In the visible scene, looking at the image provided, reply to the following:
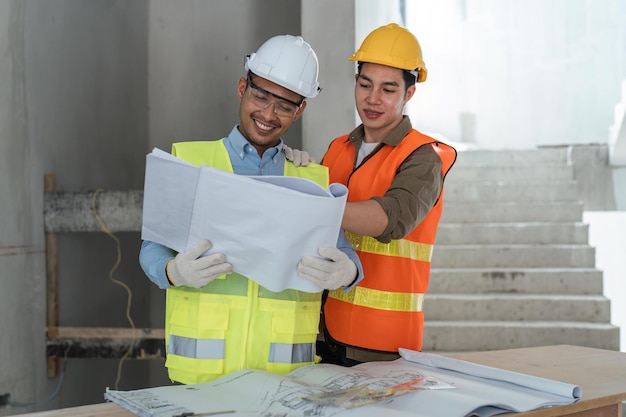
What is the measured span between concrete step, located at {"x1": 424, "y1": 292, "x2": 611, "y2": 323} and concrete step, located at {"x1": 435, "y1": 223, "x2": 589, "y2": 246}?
761 mm

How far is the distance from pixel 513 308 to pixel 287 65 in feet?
11.7

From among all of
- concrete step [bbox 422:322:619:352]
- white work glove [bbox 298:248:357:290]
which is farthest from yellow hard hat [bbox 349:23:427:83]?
concrete step [bbox 422:322:619:352]

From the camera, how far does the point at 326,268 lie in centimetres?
181

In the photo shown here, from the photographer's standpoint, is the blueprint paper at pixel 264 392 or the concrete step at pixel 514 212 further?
the concrete step at pixel 514 212

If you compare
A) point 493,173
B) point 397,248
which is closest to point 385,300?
point 397,248

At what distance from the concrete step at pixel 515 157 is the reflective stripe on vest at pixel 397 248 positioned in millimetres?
4559

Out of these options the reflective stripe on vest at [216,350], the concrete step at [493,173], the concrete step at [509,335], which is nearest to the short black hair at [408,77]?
the reflective stripe on vest at [216,350]

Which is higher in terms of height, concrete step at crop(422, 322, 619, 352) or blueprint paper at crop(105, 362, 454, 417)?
blueprint paper at crop(105, 362, 454, 417)

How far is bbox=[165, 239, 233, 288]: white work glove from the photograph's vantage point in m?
1.76

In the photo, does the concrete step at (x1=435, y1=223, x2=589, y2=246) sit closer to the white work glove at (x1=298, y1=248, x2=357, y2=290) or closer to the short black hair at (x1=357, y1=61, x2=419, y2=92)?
the short black hair at (x1=357, y1=61, x2=419, y2=92)

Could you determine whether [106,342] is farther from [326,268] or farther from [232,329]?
[326,268]

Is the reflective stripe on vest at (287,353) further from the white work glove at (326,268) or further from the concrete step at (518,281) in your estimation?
the concrete step at (518,281)

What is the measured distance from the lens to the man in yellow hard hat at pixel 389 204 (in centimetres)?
231

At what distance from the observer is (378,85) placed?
2.56m
